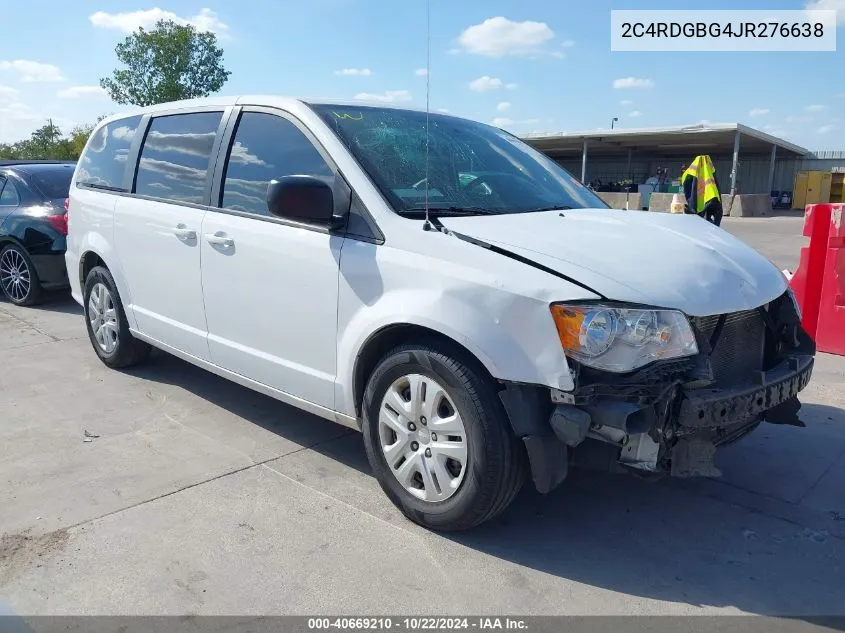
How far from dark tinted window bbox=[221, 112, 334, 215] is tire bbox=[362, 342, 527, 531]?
3.63 feet

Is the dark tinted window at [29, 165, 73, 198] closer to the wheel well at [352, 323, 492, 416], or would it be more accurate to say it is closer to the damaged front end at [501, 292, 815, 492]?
the wheel well at [352, 323, 492, 416]

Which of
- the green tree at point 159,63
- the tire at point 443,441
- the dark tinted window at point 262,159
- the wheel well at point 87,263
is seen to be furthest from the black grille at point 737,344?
the green tree at point 159,63

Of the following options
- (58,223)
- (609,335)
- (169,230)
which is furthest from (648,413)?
(58,223)

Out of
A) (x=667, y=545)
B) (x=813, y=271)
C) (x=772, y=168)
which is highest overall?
(x=772, y=168)

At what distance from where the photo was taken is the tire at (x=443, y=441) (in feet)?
9.26

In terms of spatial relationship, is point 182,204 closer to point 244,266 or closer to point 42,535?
point 244,266

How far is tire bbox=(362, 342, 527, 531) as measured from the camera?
282cm

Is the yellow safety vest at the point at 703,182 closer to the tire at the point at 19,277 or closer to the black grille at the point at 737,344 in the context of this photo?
the black grille at the point at 737,344

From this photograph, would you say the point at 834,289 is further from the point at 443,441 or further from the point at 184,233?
the point at 184,233

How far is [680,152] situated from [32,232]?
40.9 m

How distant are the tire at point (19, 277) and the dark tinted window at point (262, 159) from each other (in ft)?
16.4

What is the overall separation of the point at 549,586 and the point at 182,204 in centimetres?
309

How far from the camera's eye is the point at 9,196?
27.0ft

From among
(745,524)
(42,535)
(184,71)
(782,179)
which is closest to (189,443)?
(42,535)
